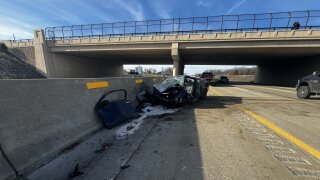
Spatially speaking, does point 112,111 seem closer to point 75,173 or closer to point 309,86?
point 75,173

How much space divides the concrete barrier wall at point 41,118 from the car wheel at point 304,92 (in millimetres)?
13769

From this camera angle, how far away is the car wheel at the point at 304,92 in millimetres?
11823

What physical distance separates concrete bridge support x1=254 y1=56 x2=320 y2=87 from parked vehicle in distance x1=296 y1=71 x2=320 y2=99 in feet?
55.7

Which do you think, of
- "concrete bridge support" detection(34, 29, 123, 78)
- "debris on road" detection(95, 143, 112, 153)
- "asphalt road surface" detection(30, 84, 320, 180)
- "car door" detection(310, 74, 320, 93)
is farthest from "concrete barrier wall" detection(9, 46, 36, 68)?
"car door" detection(310, 74, 320, 93)

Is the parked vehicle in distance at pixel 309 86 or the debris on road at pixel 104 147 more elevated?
the parked vehicle in distance at pixel 309 86

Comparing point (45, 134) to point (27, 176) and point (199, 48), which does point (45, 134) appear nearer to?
point (27, 176)

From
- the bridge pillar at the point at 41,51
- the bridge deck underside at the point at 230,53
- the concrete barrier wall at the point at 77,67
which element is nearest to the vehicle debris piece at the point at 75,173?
the bridge deck underside at the point at 230,53

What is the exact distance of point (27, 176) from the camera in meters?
2.67

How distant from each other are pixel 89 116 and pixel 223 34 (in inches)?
890

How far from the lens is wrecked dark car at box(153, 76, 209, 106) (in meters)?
8.00

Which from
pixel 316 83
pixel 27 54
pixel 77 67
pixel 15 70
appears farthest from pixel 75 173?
pixel 27 54

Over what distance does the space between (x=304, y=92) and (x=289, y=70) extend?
2435cm

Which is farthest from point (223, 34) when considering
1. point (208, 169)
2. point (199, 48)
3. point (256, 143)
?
point (208, 169)

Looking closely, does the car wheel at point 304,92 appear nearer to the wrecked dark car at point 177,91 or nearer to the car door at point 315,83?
the car door at point 315,83
